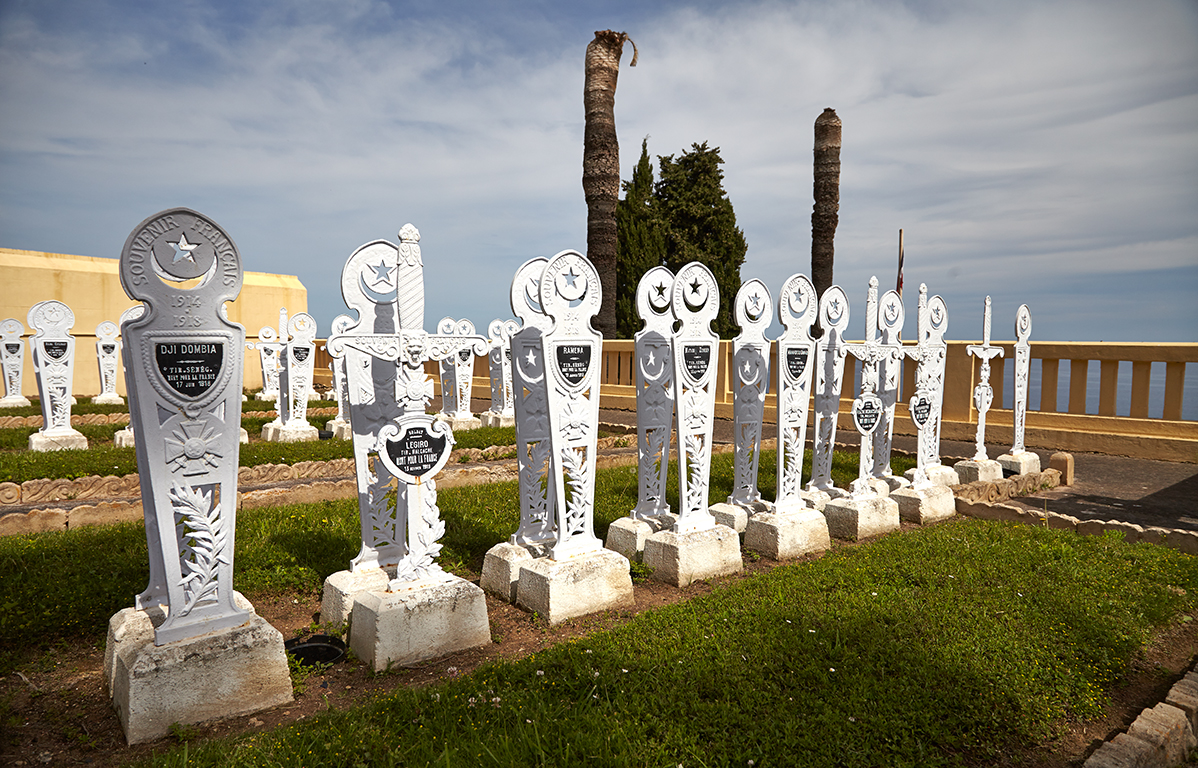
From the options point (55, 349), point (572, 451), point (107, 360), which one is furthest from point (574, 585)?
point (107, 360)

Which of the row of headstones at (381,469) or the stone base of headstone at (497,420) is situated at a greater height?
the row of headstones at (381,469)

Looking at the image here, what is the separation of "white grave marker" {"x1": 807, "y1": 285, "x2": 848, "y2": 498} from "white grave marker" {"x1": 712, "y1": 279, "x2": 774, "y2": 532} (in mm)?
718

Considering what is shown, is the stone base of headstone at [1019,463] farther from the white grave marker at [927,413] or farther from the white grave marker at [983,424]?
the white grave marker at [927,413]

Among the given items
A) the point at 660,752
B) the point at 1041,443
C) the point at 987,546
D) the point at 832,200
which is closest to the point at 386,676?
the point at 660,752

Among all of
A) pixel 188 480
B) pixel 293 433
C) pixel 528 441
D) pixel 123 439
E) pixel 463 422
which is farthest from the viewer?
pixel 463 422

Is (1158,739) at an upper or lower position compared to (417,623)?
lower

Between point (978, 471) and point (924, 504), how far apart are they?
1871 millimetres

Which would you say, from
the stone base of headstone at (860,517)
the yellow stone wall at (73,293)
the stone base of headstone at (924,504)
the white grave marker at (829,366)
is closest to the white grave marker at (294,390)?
the white grave marker at (829,366)

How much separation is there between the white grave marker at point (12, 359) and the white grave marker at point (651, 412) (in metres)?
14.0

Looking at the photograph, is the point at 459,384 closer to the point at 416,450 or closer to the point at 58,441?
the point at 58,441

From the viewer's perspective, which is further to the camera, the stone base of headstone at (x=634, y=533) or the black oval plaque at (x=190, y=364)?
the stone base of headstone at (x=634, y=533)

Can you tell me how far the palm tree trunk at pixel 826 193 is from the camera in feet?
60.5

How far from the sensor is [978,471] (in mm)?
8805

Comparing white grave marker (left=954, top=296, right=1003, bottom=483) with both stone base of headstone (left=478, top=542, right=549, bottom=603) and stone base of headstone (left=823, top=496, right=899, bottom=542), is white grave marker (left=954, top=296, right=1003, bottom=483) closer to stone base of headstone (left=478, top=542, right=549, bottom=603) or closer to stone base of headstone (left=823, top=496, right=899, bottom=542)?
stone base of headstone (left=823, top=496, right=899, bottom=542)
